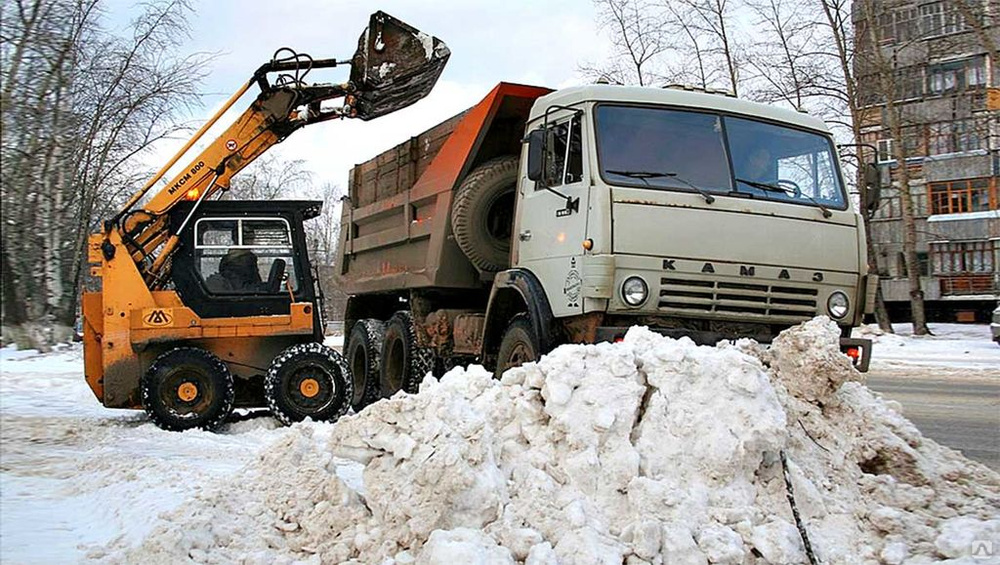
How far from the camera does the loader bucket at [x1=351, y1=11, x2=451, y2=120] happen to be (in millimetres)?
9852

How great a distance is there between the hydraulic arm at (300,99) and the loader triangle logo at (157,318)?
75 cm

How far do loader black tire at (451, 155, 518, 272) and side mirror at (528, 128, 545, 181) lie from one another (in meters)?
1.18

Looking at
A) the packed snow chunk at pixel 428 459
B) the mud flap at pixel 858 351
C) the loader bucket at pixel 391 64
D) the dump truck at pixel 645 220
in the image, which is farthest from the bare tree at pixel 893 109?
the packed snow chunk at pixel 428 459

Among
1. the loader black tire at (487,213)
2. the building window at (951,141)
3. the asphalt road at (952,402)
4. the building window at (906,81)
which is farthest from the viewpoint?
the building window at (906,81)

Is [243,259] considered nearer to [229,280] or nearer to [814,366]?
[229,280]

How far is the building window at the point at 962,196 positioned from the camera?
3806 centimetres

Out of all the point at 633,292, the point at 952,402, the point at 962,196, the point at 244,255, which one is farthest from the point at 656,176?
the point at 962,196

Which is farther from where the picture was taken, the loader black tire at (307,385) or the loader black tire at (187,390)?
the loader black tire at (307,385)

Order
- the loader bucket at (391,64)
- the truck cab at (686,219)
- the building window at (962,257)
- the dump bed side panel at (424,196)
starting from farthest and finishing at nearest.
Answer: the building window at (962,257) → the loader bucket at (391,64) → the dump bed side panel at (424,196) → the truck cab at (686,219)

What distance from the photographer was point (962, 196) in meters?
38.6

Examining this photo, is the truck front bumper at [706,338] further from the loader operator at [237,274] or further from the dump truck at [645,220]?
the loader operator at [237,274]

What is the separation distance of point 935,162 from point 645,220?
36.0 m

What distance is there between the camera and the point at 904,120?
1064 inches

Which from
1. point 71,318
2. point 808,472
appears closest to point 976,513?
point 808,472
